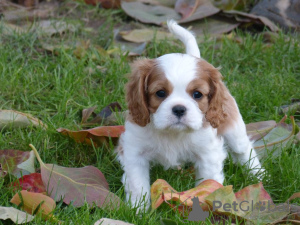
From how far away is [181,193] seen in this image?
3172 mm

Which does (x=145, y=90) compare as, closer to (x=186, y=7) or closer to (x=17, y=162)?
(x=17, y=162)

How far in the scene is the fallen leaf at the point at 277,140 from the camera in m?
3.99

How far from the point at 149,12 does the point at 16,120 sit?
125 inches

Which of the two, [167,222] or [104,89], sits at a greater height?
[167,222]

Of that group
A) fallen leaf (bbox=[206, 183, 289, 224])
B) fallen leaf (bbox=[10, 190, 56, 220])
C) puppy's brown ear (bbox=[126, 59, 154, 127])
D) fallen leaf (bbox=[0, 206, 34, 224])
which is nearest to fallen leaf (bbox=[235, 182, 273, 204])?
fallen leaf (bbox=[206, 183, 289, 224])

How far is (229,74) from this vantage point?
5.28 m

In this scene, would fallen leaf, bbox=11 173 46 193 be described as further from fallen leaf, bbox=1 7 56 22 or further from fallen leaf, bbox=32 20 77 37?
fallen leaf, bbox=1 7 56 22

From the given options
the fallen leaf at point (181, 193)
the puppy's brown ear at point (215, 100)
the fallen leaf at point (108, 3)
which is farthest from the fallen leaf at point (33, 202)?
the fallen leaf at point (108, 3)

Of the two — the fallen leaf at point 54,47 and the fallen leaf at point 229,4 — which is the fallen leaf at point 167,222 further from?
the fallen leaf at point 229,4

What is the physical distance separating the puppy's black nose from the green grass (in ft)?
1.98

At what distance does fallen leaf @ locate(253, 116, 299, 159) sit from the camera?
3.99 m

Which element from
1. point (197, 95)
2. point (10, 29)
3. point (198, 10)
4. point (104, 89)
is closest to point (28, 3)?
point (10, 29)

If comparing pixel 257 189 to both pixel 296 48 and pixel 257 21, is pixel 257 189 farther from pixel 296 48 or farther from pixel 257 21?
pixel 257 21

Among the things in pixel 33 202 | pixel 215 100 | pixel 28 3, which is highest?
pixel 215 100
